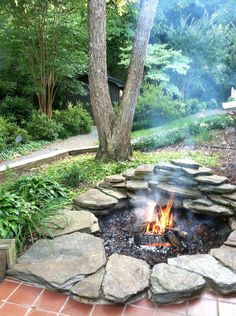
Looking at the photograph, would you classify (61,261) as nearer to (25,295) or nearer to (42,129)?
(25,295)

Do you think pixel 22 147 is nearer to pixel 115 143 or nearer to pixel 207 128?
pixel 115 143

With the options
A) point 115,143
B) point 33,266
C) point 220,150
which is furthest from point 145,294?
point 220,150

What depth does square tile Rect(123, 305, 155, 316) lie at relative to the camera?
2.01 meters

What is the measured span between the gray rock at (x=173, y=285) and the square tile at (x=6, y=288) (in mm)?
986

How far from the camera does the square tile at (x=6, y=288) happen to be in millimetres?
2188

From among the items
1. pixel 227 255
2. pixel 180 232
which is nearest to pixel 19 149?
pixel 180 232

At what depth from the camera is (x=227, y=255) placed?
246 cm

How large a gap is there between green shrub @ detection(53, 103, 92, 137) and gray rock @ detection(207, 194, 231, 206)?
6.96 m

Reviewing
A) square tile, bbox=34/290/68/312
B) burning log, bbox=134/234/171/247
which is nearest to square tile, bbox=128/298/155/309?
square tile, bbox=34/290/68/312

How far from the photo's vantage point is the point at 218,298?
212 centimetres

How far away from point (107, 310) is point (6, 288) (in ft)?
2.50

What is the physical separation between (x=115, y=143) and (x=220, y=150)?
1.96 metres

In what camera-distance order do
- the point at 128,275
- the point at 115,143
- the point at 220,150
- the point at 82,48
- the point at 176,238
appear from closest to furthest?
the point at 128,275 < the point at 176,238 < the point at 115,143 < the point at 220,150 < the point at 82,48

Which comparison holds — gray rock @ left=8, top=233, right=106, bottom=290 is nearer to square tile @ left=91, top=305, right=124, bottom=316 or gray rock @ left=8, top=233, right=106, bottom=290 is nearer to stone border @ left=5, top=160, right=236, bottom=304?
stone border @ left=5, top=160, right=236, bottom=304
